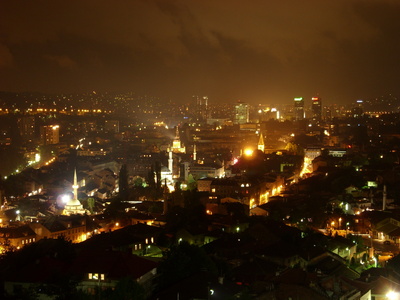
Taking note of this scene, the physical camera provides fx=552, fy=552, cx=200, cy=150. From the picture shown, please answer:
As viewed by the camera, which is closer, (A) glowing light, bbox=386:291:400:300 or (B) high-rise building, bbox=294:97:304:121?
(A) glowing light, bbox=386:291:400:300

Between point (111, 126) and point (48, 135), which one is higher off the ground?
point (48, 135)

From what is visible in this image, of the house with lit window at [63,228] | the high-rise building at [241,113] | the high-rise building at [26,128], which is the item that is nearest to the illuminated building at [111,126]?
the high-rise building at [26,128]

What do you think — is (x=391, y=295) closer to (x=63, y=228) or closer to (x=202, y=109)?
(x=63, y=228)

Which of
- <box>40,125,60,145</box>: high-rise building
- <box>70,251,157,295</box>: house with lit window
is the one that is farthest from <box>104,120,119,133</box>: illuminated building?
<box>70,251,157,295</box>: house with lit window

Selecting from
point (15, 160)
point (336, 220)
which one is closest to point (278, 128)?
point (15, 160)

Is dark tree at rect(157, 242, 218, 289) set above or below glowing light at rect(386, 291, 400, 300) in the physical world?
above

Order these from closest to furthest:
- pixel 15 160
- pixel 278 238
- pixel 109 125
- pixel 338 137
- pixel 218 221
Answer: pixel 278 238
pixel 218 221
pixel 15 160
pixel 338 137
pixel 109 125

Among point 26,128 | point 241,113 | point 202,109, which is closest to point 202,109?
point 202,109

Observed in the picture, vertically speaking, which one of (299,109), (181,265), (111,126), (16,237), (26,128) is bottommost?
(111,126)

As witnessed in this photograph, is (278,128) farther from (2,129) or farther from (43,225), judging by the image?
(43,225)

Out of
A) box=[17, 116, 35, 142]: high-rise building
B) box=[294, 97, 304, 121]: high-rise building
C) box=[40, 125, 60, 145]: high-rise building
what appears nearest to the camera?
box=[40, 125, 60, 145]: high-rise building

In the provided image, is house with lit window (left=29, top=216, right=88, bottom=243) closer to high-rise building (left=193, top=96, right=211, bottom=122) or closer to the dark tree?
the dark tree
